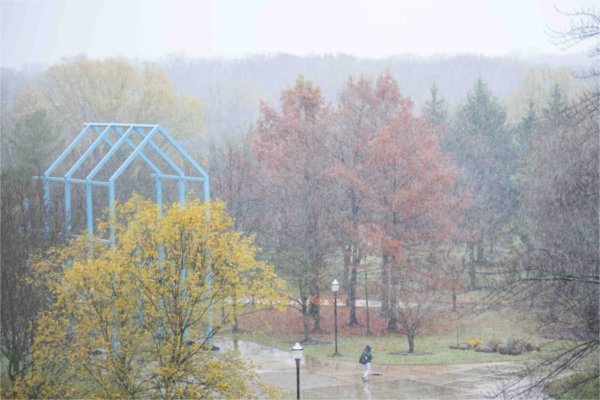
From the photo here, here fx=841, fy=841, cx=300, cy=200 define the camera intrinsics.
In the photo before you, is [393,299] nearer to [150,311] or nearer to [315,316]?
[315,316]

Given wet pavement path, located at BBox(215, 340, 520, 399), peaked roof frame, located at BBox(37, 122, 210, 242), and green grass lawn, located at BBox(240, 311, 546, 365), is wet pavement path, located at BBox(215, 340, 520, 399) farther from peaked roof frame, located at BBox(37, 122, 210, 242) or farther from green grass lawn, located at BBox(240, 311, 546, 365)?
peaked roof frame, located at BBox(37, 122, 210, 242)

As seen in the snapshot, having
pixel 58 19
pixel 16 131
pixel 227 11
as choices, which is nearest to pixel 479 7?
pixel 227 11

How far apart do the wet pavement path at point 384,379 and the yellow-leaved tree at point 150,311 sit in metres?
5.31

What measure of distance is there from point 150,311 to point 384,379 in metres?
10.9

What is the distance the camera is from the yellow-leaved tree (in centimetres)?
1519

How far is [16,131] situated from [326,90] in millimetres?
66949

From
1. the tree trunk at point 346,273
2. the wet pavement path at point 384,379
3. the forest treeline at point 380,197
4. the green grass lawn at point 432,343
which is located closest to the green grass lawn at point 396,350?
the green grass lawn at point 432,343

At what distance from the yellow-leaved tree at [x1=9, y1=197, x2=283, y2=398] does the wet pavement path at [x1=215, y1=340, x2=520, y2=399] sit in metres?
5.31

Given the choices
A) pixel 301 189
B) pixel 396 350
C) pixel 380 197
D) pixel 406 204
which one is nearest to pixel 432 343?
pixel 396 350

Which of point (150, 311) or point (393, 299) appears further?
point (393, 299)

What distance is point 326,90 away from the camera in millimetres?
110125

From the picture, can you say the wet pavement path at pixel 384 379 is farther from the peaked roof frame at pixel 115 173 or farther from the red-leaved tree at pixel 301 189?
the peaked roof frame at pixel 115 173

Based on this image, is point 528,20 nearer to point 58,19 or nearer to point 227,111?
point 227,111

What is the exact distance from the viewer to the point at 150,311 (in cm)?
1552
